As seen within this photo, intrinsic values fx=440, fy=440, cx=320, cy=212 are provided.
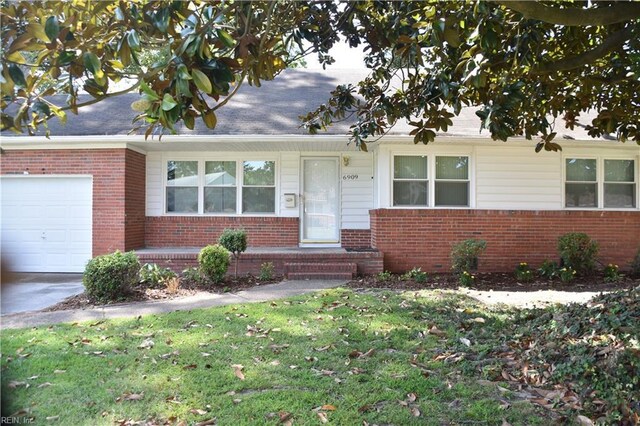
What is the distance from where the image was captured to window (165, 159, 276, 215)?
11.4 meters

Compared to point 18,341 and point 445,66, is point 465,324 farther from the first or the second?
point 18,341

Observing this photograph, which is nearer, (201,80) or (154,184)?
(201,80)

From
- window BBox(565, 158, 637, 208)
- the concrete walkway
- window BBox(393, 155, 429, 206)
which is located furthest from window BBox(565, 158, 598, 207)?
the concrete walkway

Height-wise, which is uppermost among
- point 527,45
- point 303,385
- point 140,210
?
point 527,45

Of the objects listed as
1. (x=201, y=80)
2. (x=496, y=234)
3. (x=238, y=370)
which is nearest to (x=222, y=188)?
(x=496, y=234)

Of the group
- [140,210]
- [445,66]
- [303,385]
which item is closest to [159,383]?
[303,385]

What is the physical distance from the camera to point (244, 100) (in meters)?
11.9

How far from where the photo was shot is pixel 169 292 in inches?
314

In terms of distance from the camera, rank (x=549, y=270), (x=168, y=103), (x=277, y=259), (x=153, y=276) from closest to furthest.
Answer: (x=168, y=103) < (x=153, y=276) < (x=549, y=270) < (x=277, y=259)

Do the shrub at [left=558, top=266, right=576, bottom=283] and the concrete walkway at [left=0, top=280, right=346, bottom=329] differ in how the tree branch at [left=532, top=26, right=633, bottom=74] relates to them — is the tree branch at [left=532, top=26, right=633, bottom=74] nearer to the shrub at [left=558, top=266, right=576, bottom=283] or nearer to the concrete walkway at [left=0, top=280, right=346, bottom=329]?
the concrete walkway at [left=0, top=280, right=346, bottom=329]

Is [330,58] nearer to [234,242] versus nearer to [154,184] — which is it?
[234,242]

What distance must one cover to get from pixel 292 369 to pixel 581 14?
169 inches

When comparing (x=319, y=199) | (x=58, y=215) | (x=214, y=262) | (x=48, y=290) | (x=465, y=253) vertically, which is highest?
(x=319, y=199)

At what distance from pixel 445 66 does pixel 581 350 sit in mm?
3580
